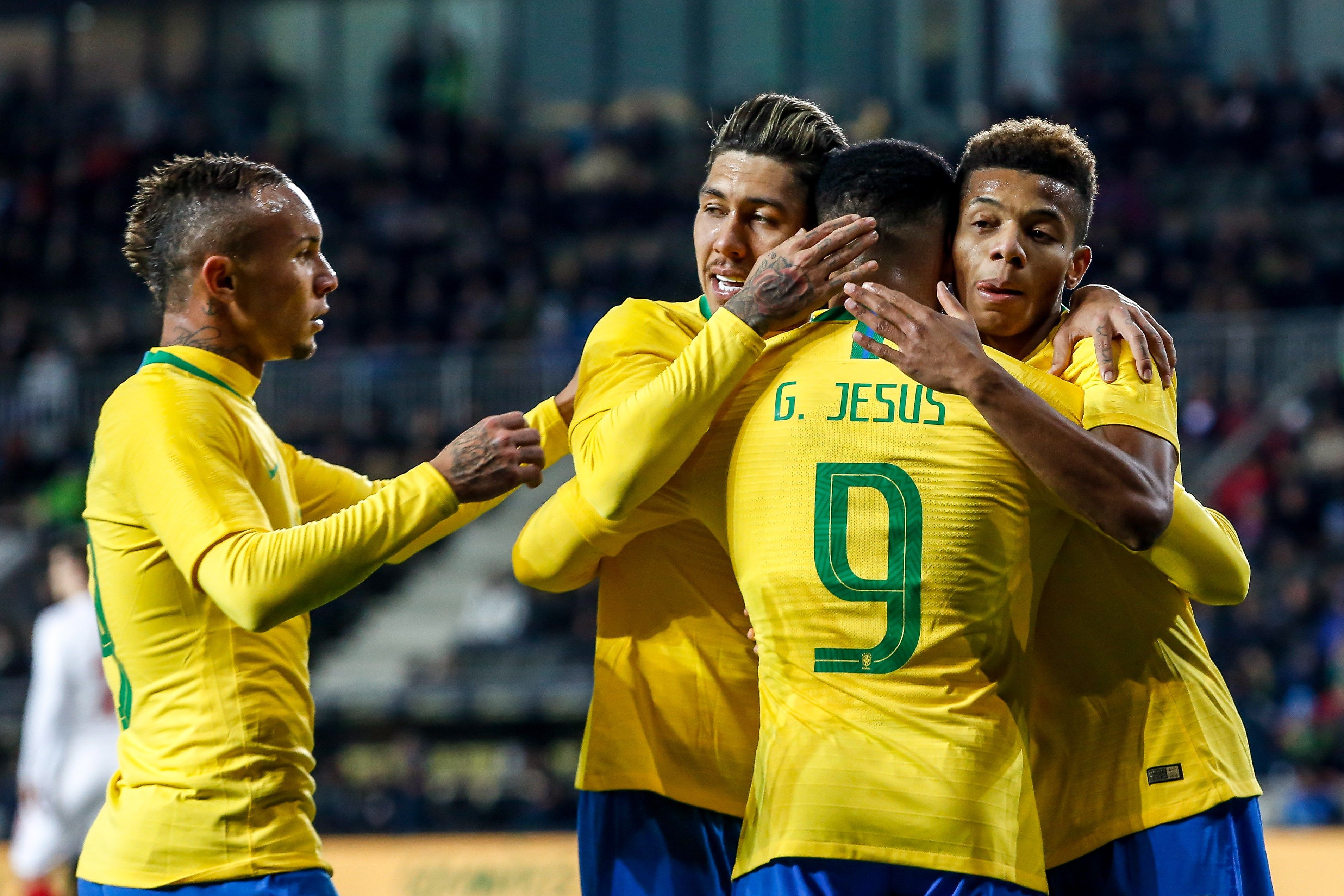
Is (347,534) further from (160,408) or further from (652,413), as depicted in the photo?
(652,413)

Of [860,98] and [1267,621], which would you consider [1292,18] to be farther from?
[1267,621]

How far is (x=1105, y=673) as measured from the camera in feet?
9.80

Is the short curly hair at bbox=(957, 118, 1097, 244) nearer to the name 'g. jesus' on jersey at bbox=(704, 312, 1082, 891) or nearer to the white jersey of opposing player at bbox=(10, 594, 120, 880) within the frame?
the name 'g. jesus' on jersey at bbox=(704, 312, 1082, 891)

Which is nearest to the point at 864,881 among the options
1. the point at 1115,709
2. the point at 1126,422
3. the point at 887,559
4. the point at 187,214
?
the point at 887,559

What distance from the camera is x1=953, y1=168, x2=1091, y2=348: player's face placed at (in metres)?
3.01

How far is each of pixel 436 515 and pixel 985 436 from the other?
1.13m

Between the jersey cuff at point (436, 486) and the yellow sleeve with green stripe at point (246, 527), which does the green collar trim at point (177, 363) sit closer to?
the yellow sleeve with green stripe at point (246, 527)

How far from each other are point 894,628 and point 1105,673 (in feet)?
2.09

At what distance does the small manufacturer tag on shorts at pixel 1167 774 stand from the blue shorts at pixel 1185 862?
79 mm

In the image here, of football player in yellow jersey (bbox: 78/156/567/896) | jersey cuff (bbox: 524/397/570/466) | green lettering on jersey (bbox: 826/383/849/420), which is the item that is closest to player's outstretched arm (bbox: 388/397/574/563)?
jersey cuff (bbox: 524/397/570/466)

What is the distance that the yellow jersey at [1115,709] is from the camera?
294cm

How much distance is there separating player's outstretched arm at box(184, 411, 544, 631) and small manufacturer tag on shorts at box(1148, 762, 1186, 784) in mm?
1389

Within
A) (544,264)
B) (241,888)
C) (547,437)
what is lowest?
(241,888)

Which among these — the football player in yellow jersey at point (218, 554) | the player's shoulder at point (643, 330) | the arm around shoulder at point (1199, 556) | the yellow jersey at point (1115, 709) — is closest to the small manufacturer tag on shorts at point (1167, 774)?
the yellow jersey at point (1115, 709)
